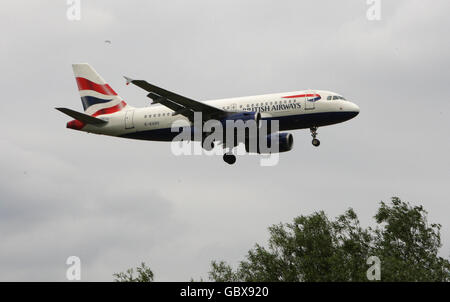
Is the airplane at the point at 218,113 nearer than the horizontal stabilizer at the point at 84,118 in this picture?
Yes

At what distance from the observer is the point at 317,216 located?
7081cm

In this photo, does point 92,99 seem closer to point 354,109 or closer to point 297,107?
point 297,107

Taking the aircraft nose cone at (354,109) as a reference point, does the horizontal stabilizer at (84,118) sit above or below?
above

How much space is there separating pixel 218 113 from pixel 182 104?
99.7 inches

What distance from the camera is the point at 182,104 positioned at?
201 ft

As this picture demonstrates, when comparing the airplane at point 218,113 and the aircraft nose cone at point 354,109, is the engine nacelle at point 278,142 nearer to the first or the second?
the airplane at point 218,113

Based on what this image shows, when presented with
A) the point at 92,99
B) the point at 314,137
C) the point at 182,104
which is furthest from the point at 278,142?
the point at 92,99

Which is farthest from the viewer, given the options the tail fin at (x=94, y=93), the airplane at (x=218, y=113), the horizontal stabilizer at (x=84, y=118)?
the tail fin at (x=94, y=93)

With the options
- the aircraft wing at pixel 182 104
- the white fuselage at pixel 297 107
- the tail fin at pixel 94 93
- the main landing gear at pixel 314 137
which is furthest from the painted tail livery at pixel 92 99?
the main landing gear at pixel 314 137

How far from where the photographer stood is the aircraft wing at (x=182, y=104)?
5850 cm

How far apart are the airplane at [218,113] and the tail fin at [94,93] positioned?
4.8 inches
